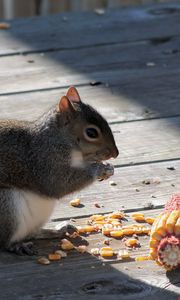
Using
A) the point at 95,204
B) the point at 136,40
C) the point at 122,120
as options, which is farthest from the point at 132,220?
the point at 136,40

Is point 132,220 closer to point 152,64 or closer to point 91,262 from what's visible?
point 91,262

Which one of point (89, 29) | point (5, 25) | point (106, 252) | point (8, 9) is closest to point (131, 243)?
point (106, 252)

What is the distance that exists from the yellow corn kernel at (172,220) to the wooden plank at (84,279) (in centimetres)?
12

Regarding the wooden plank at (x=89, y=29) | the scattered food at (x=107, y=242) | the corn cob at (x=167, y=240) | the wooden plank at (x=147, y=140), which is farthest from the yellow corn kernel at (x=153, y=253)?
the wooden plank at (x=89, y=29)

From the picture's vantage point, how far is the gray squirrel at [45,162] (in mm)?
3107

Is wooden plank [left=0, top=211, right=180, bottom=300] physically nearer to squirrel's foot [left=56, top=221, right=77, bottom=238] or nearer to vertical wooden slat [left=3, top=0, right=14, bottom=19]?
squirrel's foot [left=56, top=221, right=77, bottom=238]

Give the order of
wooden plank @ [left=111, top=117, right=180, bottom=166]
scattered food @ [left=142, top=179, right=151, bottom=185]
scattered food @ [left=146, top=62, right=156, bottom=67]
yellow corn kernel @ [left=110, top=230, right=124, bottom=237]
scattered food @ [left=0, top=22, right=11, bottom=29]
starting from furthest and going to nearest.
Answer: scattered food @ [left=0, top=22, right=11, bottom=29] → scattered food @ [left=146, top=62, right=156, bottom=67] → wooden plank @ [left=111, top=117, right=180, bottom=166] → scattered food @ [left=142, top=179, right=151, bottom=185] → yellow corn kernel @ [left=110, top=230, right=124, bottom=237]

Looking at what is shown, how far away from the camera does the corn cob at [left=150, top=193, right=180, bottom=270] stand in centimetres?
287

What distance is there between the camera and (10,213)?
10.1 feet

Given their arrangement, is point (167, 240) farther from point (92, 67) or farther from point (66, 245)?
point (92, 67)

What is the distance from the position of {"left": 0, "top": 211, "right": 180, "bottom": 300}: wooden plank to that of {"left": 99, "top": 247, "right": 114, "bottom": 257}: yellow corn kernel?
0.12ft

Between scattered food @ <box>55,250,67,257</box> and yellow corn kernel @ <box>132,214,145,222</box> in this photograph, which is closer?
scattered food @ <box>55,250,67,257</box>

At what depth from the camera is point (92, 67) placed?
4.69m

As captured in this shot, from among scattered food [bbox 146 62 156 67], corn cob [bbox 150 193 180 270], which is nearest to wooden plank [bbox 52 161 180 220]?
corn cob [bbox 150 193 180 270]
